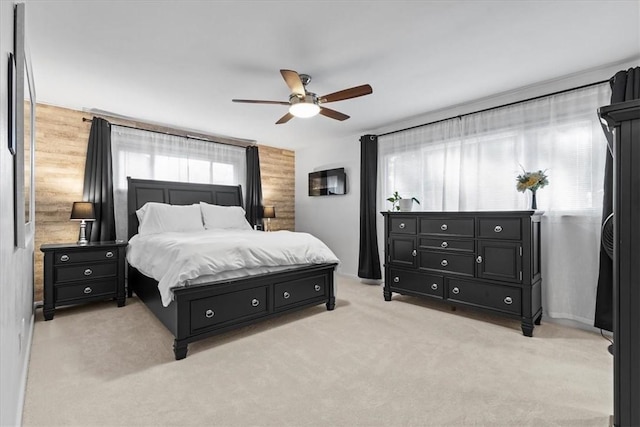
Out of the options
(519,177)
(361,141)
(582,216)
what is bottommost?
(582,216)

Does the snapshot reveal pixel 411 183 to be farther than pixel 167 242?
Yes

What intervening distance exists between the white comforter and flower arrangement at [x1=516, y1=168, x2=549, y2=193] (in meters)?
2.09

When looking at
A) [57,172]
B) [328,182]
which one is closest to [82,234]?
[57,172]

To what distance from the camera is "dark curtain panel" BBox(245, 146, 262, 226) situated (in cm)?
553

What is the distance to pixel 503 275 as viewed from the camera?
3041 mm

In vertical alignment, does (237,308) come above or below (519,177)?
below

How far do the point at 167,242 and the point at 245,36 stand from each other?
6.42ft

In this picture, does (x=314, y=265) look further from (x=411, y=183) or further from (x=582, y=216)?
(x=582, y=216)

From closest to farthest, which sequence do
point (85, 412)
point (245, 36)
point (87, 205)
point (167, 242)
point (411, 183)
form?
point (85, 412)
point (245, 36)
point (167, 242)
point (87, 205)
point (411, 183)

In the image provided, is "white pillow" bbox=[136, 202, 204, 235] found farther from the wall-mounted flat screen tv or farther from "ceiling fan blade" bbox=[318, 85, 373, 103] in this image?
"ceiling fan blade" bbox=[318, 85, 373, 103]

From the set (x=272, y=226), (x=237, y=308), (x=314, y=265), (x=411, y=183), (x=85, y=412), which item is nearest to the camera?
(x=85, y=412)

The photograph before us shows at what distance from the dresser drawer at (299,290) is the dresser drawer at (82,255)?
2.11 m

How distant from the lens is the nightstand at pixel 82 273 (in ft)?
10.7

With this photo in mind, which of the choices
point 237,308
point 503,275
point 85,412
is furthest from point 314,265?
point 85,412
